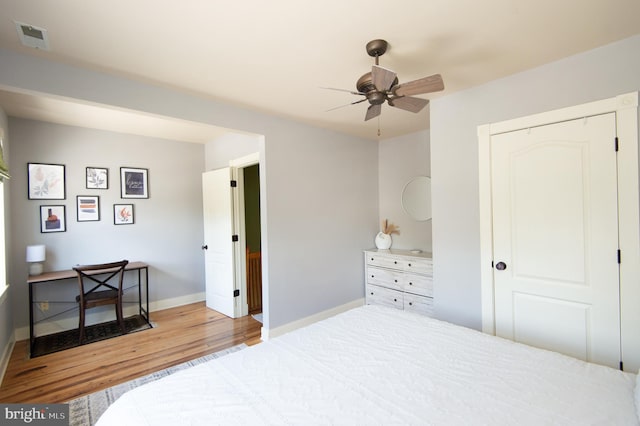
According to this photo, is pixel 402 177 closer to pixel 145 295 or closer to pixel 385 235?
pixel 385 235

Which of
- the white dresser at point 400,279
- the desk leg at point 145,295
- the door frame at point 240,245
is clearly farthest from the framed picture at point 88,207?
the white dresser at point 400,279

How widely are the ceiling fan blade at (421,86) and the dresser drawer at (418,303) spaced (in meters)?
2.41

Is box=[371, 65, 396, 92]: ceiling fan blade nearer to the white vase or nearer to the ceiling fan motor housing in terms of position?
the ceiling fan motor housing

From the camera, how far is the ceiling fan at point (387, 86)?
1.68 m

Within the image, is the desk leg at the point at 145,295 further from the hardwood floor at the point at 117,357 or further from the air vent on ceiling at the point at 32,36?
the air vent on ceiling at the point at 32,36

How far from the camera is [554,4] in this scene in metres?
1.57

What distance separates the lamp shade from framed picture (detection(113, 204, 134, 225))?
2.75 ft

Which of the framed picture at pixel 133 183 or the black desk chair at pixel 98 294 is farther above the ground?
the framed picture at pixel 133 183

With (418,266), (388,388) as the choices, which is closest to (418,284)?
(418,266)

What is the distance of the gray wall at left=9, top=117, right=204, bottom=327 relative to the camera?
133 inches

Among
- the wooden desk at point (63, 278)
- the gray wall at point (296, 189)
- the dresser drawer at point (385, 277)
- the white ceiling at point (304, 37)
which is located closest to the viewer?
the white ceiling at point (304, 37)

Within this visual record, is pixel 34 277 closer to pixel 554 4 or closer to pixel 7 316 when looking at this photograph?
pixel 7 316

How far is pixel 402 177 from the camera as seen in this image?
419 centimetres

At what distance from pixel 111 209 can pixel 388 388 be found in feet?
13.6
